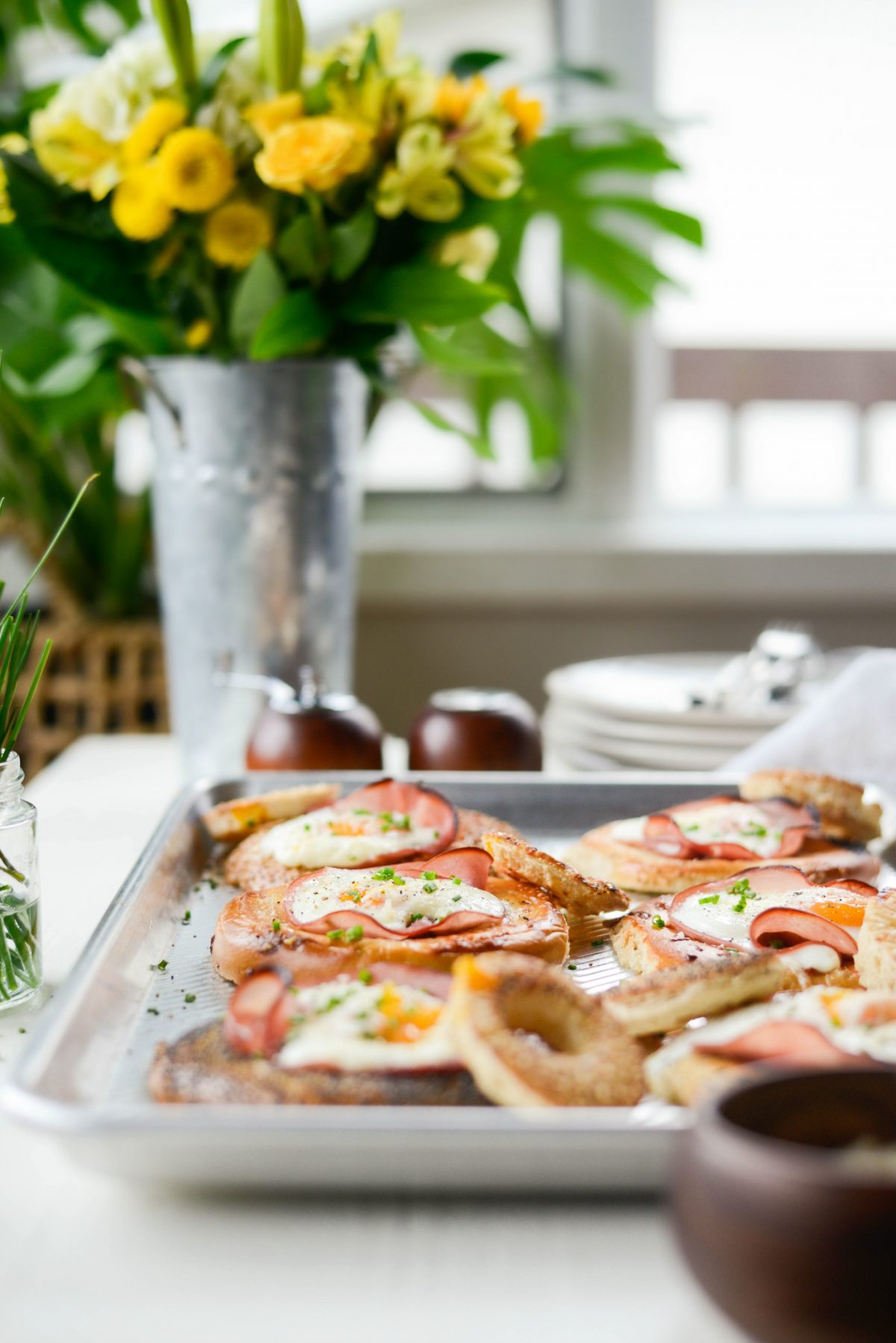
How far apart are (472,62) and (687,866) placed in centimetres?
129

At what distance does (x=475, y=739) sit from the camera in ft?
4.75

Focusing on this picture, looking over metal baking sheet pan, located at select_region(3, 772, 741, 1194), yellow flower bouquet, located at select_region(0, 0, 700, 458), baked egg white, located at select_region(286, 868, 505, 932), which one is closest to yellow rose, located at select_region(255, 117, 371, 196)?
yellow flower bouquet, located at select_region(0, 0, 700, 458)

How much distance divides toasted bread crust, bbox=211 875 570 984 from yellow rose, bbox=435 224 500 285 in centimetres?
89

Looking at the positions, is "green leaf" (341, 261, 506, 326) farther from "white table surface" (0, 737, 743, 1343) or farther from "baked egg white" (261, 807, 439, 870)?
"white table surface" (0, 737, 743, 1343)

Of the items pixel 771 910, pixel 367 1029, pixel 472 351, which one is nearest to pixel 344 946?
pixel 367 1029

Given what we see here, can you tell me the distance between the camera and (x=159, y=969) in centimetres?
92

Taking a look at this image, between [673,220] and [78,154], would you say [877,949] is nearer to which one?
[78,154]

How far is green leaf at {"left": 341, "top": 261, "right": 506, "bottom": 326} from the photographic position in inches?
60.1

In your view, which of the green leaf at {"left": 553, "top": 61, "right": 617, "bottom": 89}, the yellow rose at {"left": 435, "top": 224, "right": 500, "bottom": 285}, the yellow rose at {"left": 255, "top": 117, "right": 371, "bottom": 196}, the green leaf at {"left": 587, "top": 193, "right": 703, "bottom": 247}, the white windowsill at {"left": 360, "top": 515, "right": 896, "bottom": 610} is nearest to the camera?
the yellow rose at {"left": 255, "top": 117, "right": 371, "bottom": 196}

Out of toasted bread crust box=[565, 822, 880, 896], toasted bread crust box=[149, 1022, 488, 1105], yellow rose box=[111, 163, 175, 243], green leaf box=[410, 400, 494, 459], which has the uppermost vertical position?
yellow rose box=[111, 163, 175, 243]

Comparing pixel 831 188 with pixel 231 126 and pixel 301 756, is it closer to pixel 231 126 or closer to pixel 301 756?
pixel 231 126

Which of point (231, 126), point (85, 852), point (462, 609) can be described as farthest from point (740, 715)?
point (462, 609)

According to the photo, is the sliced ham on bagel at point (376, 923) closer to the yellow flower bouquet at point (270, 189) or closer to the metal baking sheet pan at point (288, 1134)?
the metal baking sheet pan at point (288, 1134)

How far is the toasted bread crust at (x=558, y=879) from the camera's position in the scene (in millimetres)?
1009
